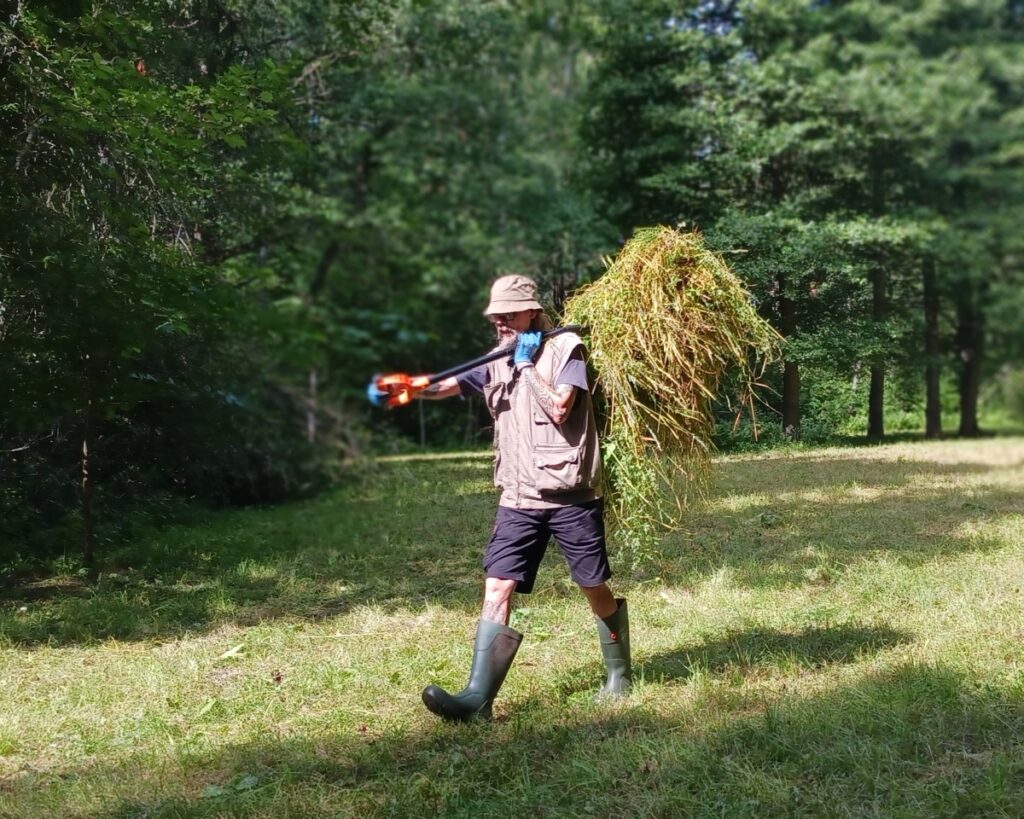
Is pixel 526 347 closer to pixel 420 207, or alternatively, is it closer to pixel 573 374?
pixel 573 374

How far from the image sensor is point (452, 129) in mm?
22781

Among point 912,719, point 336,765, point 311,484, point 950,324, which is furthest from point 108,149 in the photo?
point 950,324

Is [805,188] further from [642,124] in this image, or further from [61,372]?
[61,372]

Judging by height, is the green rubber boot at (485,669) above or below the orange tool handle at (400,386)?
below

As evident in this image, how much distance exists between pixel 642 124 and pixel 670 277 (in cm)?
1148

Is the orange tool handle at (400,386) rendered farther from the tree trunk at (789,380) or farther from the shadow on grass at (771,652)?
the tree trunk at (789,380)

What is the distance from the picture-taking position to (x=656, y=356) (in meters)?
4.72

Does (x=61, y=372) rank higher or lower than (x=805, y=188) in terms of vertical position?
lower

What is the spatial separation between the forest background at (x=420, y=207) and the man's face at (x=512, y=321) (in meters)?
1.47

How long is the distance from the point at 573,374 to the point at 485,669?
4.33ft

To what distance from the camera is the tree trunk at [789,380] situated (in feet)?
19.1

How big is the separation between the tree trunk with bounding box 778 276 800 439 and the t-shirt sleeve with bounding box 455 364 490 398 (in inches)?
76.9

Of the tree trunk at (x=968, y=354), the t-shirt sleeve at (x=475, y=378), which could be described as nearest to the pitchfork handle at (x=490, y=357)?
the t-shirt sleeve at (x=475, y=378)

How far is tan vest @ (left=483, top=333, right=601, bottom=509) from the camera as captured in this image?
14.5 feet
